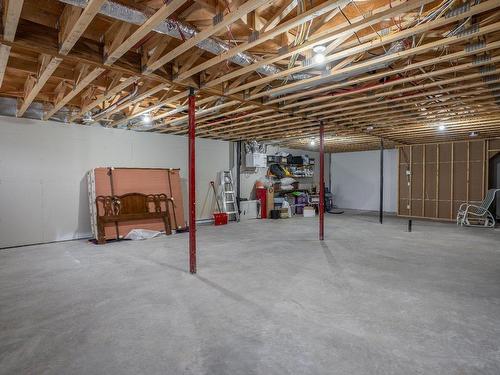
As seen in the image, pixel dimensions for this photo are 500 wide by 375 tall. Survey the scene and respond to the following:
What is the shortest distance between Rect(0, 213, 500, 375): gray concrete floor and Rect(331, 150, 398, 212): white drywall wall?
6670 mm

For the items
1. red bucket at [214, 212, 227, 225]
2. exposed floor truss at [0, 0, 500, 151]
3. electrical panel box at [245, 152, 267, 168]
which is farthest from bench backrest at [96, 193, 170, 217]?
electrical panel box at [245, 152, 267, 168]

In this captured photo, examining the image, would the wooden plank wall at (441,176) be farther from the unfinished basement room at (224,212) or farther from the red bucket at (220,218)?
the red bucket at (220,218)

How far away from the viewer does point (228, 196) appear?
909 cm

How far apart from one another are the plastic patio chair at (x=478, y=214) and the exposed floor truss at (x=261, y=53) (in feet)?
9.97

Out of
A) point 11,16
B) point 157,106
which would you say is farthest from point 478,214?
point 11,16

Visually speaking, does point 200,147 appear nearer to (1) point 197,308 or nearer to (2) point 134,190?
(2) point 134,190

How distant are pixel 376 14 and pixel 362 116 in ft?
12.4

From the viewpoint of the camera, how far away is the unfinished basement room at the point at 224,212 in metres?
2.19

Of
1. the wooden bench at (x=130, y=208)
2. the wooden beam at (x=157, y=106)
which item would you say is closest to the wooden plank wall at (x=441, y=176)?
the wooden bench at (x=130, y=208)

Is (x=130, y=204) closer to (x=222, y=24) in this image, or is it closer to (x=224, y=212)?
(x=224, y=212)

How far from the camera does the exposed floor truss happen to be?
2.33 m

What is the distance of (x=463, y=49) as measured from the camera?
300 cm

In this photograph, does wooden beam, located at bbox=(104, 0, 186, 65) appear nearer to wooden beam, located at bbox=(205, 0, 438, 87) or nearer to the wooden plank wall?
wooden beam, located at bbox=(205, 0, 438, 87)

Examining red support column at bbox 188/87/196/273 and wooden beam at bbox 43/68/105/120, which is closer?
wooden beam at bbox 43/68/105/120
